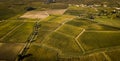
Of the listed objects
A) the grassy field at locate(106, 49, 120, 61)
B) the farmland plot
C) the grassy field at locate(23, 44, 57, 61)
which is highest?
the farmland plot

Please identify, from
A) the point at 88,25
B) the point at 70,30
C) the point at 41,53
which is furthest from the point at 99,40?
the point at 41,53

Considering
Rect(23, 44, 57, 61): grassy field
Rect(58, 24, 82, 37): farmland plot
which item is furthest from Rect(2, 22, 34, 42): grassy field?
Rect(58, 24, 82, 37): farmland plot

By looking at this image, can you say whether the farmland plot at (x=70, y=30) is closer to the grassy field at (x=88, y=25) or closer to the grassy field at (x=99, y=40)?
the grassy field at (x=99, y=40)

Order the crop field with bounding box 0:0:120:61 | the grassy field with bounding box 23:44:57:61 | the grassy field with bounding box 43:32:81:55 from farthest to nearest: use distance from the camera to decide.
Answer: the grassy field with bounding box 43:32:81:55 → the crop field with bounding box 0:0:120:61 → the grassy field with bounding box 23:44:57:61

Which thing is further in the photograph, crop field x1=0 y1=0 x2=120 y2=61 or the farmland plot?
the farmland plot

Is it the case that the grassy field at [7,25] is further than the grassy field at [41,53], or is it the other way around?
the grassy field at [7,25]

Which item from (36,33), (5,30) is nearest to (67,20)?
(36,33)

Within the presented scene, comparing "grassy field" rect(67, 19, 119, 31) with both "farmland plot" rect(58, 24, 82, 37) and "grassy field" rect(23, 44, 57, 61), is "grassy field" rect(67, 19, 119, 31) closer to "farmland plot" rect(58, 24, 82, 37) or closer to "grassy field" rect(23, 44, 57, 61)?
"farmland plot" rect(58, 24, 82, 37)

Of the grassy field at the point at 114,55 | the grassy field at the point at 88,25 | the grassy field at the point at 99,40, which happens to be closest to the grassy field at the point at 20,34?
the grassy field at the point at 88,25
